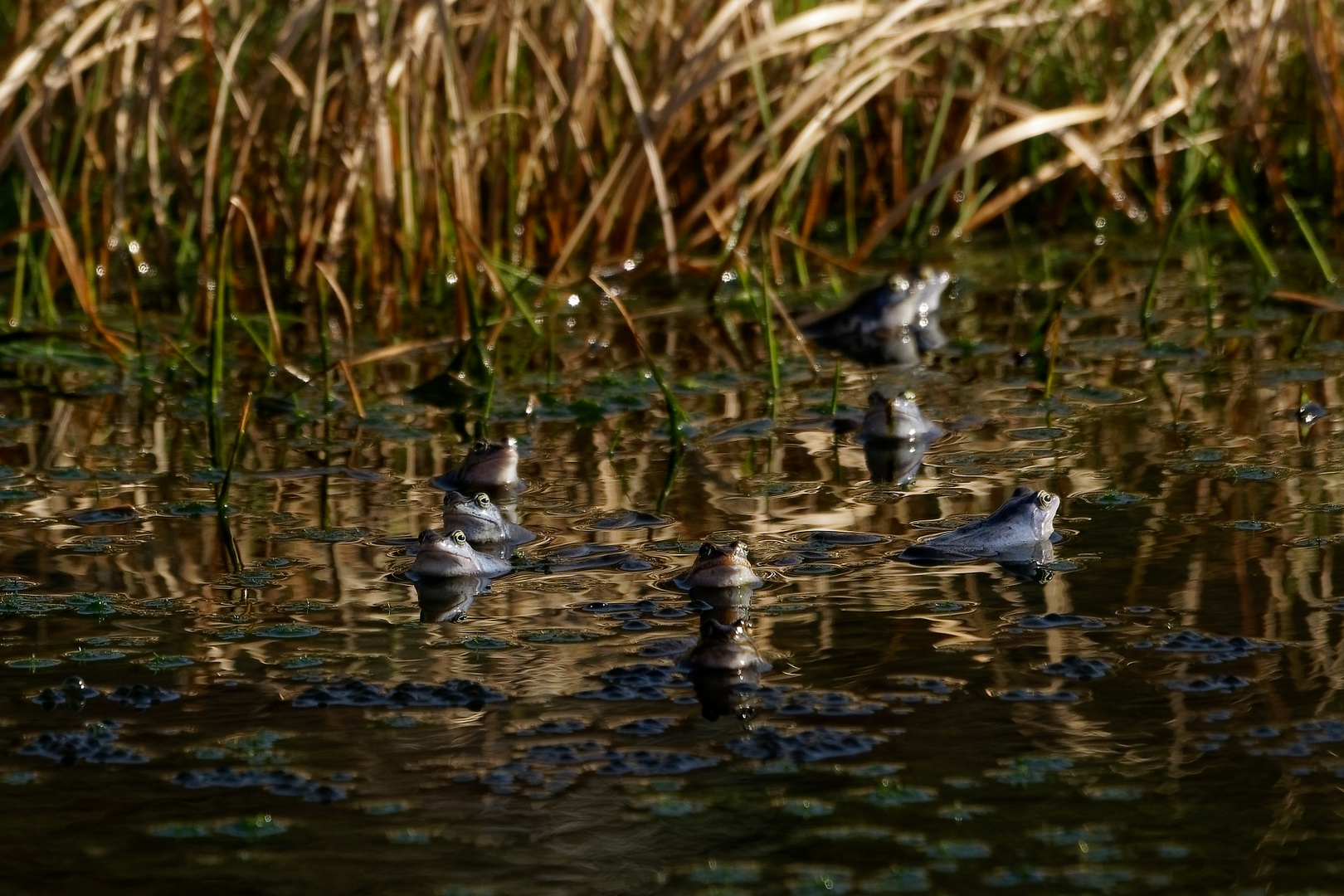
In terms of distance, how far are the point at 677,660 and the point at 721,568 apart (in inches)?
12.0

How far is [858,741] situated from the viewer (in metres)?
2.69

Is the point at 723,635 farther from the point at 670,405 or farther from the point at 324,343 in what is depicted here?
the point at 324,343

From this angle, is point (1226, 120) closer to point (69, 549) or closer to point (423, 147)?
point (423, 147)

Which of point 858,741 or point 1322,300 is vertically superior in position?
point 1322,300

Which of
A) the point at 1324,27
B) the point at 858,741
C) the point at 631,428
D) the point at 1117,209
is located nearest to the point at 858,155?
the point at 1117,209

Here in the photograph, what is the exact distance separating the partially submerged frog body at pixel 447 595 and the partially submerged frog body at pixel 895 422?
4.39 ft

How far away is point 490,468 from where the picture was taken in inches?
163

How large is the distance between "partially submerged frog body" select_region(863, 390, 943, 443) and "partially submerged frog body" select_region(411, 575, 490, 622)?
1339 mm

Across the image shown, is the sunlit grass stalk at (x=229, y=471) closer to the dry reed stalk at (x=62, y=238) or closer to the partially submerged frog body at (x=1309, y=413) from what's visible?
the dry reed stalk at (x=62, y=238)

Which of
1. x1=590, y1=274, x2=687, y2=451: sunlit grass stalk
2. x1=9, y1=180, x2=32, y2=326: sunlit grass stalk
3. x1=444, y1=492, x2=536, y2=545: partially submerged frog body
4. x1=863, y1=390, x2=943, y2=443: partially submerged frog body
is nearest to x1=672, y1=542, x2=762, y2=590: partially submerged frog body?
x1=444, y1=492, x2=536, y2=545: partially submerged frog body

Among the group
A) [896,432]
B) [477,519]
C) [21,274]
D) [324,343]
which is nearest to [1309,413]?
[896,432]

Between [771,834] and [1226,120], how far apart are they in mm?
5979

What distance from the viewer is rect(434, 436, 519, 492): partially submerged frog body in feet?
13.6

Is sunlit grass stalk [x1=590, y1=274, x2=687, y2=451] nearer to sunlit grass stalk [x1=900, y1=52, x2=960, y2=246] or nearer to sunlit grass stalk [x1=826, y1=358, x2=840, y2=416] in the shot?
sunlit grass stalk [x1=826, y1=358, x2=840, y2=416]
